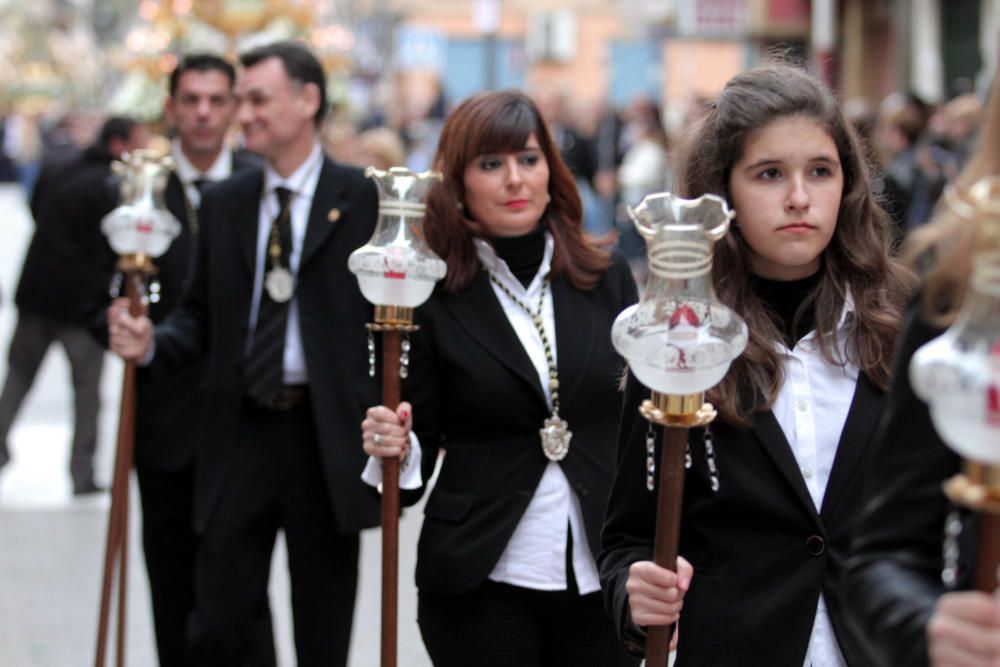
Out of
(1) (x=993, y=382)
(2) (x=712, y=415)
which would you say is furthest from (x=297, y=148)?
(1) (x=993, y=382)

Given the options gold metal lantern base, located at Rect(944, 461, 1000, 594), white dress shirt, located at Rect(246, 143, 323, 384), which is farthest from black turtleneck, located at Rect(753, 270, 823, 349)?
white dress shirt, located at Rect(246, 143, 323, 384)

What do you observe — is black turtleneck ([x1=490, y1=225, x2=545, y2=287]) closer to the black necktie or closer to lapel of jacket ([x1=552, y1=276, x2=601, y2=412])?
lapel of jacket ([x1=552, y1=276, x2=601, y2=412])

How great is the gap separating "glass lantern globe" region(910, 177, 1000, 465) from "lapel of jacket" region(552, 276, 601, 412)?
216 centimetres

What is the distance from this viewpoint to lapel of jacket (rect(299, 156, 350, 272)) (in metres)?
4.57

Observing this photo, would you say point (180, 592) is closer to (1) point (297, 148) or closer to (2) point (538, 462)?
(1) point (297, 148)

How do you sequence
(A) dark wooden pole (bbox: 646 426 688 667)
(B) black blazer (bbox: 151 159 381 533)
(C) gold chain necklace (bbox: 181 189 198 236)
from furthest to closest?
(C) gold chain necklace (bbox: 181 189 198 236)
(B) black blazer (bbox: 151 159 381 533)
(A) dark wooden pole (bbox: 646 426 688 667)

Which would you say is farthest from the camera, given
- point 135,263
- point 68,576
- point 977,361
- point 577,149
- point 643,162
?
point 577,149

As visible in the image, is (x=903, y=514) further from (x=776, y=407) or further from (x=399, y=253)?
(x=399, y=253)

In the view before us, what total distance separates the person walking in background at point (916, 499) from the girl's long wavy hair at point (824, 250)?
0.71 meters

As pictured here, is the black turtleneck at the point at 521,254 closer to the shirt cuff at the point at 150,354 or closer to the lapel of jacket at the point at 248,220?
the lapel of jacket at the point at 248,220

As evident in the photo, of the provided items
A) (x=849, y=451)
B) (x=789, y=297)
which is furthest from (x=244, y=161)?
(x=849, y=451)

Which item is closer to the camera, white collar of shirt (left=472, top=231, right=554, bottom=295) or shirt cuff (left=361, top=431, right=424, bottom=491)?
shirt cuff (left=361, top=431, right=424, bottom=491)

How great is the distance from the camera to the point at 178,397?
5.46m

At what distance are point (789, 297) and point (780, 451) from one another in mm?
387
